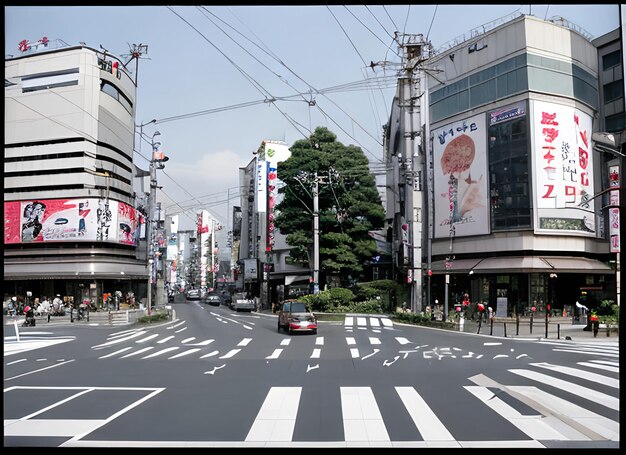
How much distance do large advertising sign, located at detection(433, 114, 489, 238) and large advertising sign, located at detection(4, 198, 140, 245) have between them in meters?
24.6

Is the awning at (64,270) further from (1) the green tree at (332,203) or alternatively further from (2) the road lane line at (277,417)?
(2) the road lane line at (277,417)

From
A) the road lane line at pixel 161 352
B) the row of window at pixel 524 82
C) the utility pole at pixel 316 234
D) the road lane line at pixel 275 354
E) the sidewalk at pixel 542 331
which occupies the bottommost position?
the sidewalk at pixel 542 331

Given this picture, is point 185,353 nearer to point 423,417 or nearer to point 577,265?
point 423,417

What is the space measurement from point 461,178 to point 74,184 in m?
26.6

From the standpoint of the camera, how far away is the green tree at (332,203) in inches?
1519

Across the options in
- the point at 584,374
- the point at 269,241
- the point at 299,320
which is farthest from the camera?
the point at 269,241

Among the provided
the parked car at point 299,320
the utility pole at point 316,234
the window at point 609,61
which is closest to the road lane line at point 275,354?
the parked car at point 299,320

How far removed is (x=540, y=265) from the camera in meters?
32.0

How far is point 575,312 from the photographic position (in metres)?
→ 30.1

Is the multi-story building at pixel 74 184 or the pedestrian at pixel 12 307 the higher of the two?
the multi-story building at pixel 74 184

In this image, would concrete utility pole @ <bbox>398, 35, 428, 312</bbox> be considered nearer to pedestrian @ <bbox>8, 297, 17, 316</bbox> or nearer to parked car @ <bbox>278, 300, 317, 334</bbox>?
parked car @ <bbox>278, 300, 317, 334</bbox>

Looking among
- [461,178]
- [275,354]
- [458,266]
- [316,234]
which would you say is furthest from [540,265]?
[275,354]

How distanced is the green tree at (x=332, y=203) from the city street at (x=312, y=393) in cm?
1877

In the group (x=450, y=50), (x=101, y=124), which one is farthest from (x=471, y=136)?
(x=101, y=124)
